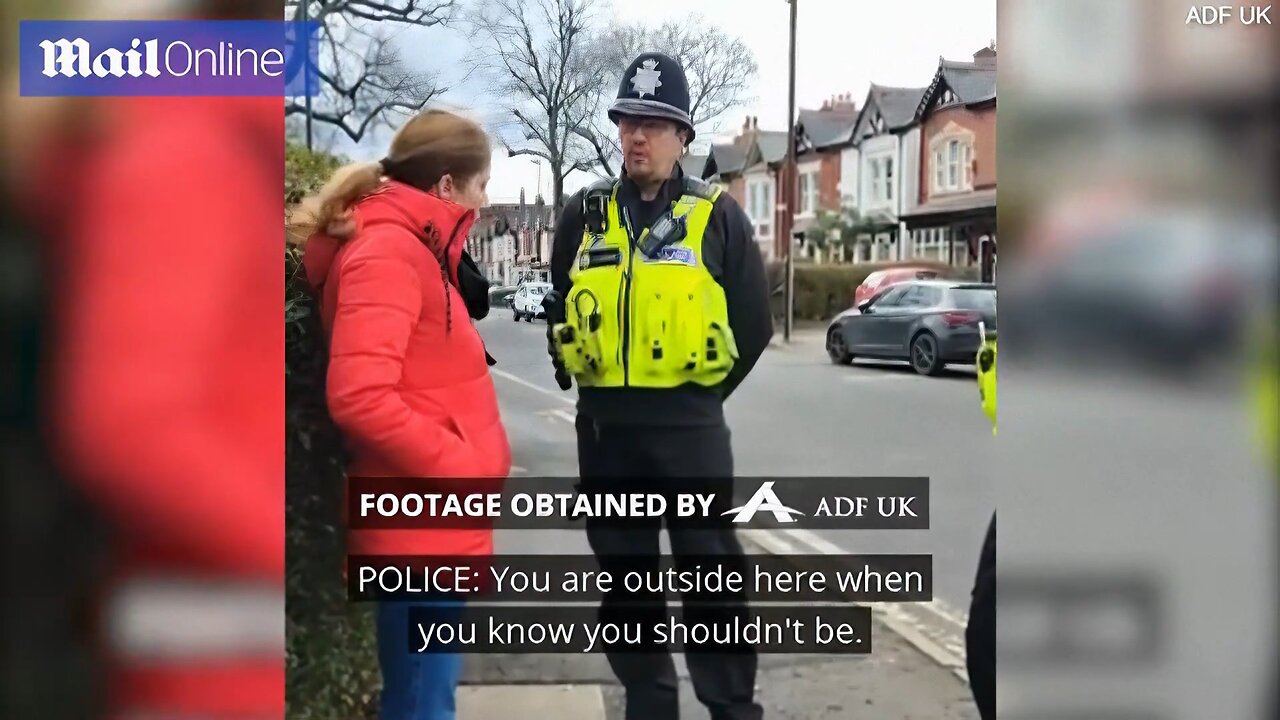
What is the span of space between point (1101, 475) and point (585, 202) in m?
1.36

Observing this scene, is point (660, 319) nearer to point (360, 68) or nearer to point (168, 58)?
Result: point (360, 68)

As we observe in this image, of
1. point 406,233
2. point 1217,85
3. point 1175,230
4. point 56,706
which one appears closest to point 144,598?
point 56,706

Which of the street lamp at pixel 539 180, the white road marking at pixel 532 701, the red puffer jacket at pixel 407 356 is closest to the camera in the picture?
the red puffer jacket at pixel 407 356

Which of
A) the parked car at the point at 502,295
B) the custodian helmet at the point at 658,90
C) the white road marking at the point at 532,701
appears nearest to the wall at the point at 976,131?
the custodian helmet at the point at 658,90

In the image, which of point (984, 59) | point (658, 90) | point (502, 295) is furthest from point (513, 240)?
point (984, 59)

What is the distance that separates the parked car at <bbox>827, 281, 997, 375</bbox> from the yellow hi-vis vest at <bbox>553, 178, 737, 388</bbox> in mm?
292

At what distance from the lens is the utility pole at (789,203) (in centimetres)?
252

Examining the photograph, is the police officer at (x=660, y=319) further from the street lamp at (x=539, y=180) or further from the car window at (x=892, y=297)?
the car window at (x=892, y=297)

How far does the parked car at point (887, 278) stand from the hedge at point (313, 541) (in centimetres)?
124

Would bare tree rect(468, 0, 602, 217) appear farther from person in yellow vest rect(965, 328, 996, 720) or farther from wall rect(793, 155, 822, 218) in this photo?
person in yellow vest rect(965, 328, 996, 720)

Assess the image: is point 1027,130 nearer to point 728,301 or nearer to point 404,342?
point 728,301

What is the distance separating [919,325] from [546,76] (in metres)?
1.04

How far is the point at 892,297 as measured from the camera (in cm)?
261

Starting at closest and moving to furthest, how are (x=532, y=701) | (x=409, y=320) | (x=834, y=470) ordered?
(x=409, y=320) → (x=834, y=470) → (x=532, y=701)
